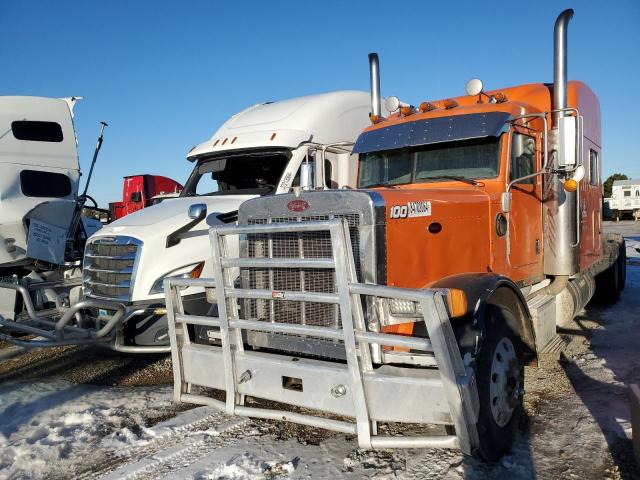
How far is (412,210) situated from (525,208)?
1.81m

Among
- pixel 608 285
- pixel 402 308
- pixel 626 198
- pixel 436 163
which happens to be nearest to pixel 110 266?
pixel 402 308

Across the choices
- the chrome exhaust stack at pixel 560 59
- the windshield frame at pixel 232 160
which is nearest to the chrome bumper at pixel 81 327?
the windshield frame at pixel 232 160

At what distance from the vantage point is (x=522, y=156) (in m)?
4.77

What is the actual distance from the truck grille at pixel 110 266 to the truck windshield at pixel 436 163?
245 cm

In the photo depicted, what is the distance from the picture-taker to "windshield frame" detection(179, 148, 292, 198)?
6.10 metres

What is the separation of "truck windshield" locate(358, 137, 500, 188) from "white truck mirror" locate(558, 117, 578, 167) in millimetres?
509

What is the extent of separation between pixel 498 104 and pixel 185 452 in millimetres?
4033

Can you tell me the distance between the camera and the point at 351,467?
3.39 metres

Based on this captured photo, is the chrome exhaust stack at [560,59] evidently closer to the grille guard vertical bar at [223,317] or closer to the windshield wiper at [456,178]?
the windshield wiper at [456,178]

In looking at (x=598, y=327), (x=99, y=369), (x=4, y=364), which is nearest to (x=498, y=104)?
(x=598, y=327)

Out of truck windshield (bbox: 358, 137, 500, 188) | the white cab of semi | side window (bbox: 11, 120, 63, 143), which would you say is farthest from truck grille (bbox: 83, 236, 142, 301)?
side window (bbox: 11, 120, 63, 143)

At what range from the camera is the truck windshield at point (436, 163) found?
4.56 metres

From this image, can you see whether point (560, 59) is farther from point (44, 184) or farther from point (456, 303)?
point (44, 184)

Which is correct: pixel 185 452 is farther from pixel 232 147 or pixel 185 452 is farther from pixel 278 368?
pixel 232 147
